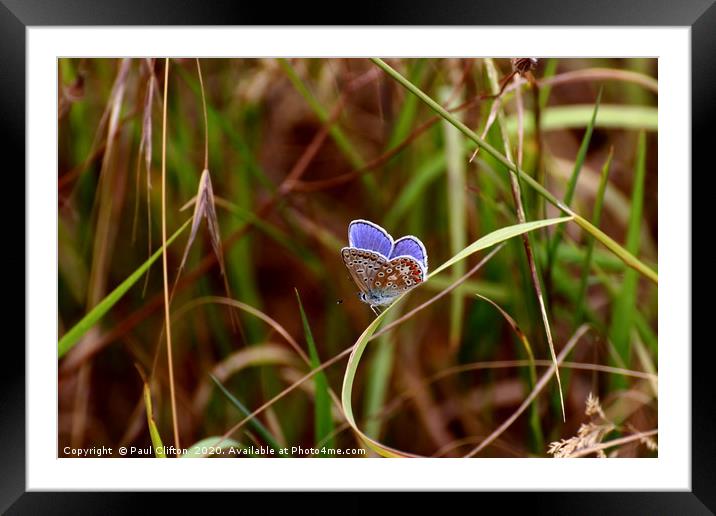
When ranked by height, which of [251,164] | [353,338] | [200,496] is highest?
[251,164]

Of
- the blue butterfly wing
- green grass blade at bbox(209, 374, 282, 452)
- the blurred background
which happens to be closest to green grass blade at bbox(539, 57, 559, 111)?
the blurred background

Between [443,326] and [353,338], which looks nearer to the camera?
[353,338]

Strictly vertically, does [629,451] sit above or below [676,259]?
below

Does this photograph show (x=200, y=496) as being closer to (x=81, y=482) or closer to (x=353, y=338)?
(x=81, y=482)

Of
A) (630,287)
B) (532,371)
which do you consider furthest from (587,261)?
(532,371)

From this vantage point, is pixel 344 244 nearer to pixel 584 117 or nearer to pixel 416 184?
pixel 416 184

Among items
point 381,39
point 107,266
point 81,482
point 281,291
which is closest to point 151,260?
point 107,266

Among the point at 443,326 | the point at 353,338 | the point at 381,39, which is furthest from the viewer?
the point at 443,326
